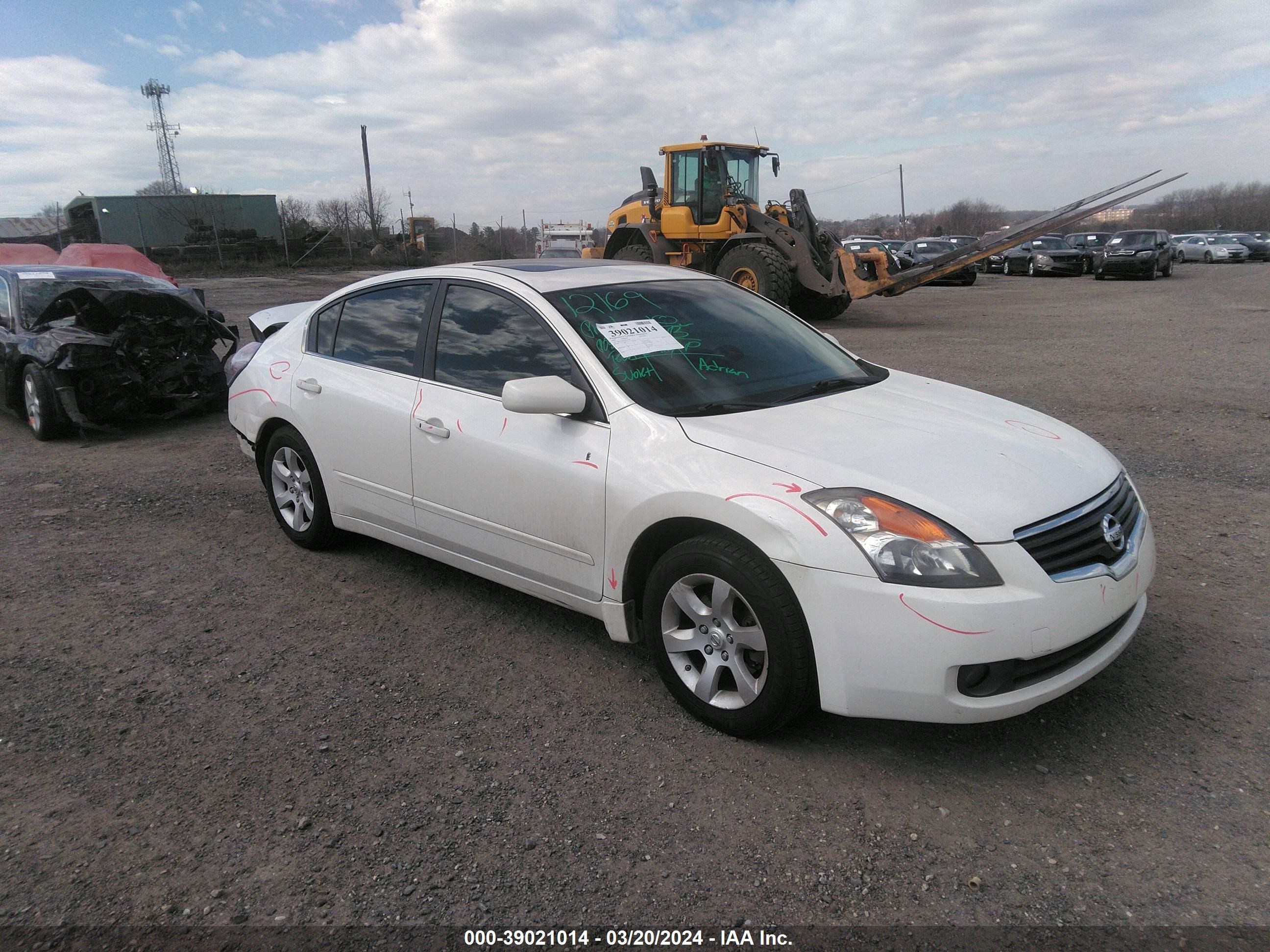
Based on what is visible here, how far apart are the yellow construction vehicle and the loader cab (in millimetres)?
16

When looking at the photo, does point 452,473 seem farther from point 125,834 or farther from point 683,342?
point 125,834

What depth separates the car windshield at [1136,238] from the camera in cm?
2788

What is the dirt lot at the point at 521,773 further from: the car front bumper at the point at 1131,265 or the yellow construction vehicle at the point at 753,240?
the car front bumper at the point at 1131,265

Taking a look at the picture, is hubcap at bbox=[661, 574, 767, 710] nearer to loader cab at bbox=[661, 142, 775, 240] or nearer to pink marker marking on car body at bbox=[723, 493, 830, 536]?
pink marker marking on car body at bbox=[723, 493, 830, 536]

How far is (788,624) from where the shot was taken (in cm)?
273

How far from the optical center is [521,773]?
9.57 feet

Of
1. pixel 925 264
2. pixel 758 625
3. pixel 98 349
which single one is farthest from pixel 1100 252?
pixel 758 625

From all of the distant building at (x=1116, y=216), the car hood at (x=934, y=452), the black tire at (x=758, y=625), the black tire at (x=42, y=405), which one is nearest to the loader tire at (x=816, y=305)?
the black tire at (x=42, y=405)

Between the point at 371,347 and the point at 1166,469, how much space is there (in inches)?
214

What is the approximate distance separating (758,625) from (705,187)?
1479 centimetres

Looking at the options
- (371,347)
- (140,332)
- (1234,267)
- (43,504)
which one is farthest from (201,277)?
(1234,267)

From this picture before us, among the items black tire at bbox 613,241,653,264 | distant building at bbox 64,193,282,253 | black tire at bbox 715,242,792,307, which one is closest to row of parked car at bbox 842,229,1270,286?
black tire at bbox 715,242,792,307

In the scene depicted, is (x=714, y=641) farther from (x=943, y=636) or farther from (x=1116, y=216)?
(x=1116, y=216)

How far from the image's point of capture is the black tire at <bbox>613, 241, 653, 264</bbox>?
17188 mm
